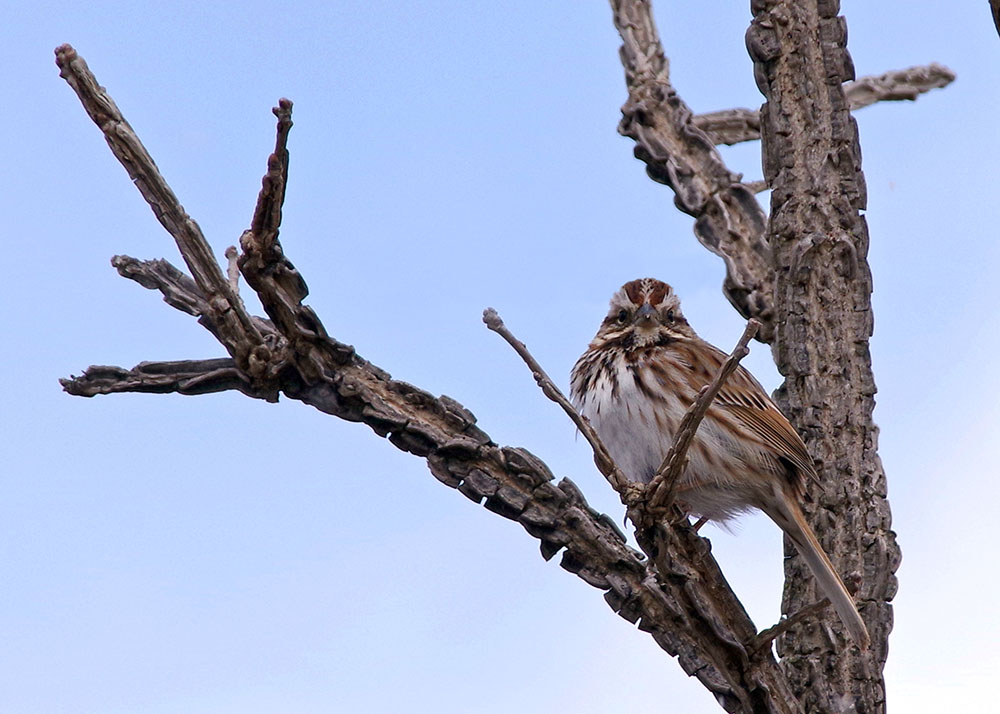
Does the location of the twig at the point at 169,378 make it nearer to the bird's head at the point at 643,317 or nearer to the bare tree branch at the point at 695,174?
the bird's head at the point at 643,317

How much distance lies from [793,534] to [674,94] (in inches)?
140

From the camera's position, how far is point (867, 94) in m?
9.79

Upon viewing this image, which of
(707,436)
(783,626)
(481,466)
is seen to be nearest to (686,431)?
(783,626)

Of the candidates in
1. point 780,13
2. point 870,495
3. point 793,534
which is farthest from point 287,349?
point 780,13

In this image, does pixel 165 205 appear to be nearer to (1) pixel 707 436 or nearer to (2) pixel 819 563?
(1) pixel 707 436

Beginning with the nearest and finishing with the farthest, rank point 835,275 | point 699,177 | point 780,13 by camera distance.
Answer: point 835,275
point 780,13
point 699,177

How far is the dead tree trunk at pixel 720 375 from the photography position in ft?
16.8

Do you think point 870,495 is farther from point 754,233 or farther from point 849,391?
point 754,233

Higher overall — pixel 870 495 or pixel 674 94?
pixel 674 94

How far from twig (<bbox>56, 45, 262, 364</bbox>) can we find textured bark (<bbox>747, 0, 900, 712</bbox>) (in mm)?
3133

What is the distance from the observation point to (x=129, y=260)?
A: 6082 mm

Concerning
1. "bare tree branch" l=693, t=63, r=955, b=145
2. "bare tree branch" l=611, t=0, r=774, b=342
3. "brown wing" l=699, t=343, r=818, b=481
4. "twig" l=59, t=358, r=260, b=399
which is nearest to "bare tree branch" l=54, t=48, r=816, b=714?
"twig" l=59, t=358, r=260, b=399

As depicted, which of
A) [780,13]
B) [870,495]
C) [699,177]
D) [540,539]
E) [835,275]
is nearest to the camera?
[540,539]

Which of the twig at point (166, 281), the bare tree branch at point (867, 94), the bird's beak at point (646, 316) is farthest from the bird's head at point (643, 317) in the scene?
the bare tree branch at point (867, 94)
